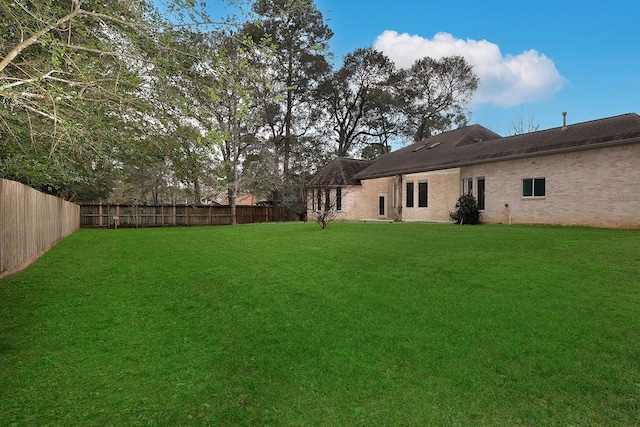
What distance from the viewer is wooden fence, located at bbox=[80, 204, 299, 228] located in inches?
1002

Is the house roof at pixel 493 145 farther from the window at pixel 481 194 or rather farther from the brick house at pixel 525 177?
the window at pixel 481 194

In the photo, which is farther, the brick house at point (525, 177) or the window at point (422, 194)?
the window at point (422, 194)

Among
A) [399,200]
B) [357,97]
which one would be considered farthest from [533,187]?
[357,97]

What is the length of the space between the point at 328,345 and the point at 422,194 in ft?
66.1

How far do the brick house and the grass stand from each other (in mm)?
8540

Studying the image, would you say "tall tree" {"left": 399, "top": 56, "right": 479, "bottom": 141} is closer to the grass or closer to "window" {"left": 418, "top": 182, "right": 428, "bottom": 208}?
"window" {"left": 418, "top": 182, "right": 428, "bottom": 208}

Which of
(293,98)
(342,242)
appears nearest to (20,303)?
(342,242)

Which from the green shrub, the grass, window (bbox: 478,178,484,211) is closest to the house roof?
window (bbox: 478,178,484,211)

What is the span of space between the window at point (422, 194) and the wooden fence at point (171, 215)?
43.5 feet

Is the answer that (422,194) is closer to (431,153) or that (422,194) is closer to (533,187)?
(431,153)

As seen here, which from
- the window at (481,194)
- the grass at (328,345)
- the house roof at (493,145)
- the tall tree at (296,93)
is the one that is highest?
the tall tree at (296,93)

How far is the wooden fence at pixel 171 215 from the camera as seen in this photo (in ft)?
83.5

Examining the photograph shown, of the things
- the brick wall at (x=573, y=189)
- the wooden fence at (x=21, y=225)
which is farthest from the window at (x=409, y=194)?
the wooden fence at (x=21, y=225)

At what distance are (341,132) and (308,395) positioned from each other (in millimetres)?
38850
